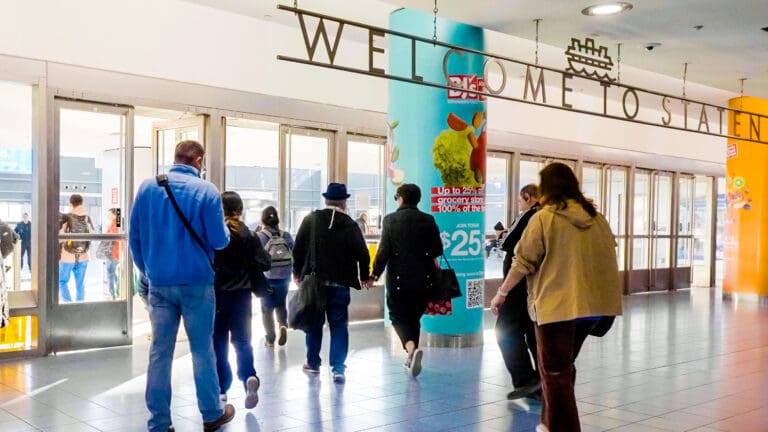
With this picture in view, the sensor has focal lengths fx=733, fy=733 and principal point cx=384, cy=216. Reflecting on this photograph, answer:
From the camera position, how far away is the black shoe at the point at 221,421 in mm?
4123

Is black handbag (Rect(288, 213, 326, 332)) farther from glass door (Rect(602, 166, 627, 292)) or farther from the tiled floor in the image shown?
glass door (Rect(602, 166, 627, 292))

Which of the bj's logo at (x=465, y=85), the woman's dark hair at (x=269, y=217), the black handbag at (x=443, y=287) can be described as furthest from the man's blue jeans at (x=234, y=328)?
the bj's logo at (x=465, y=85)

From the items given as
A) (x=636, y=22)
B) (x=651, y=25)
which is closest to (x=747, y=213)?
(x=651, y=25)

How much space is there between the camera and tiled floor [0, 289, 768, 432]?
4547 mm

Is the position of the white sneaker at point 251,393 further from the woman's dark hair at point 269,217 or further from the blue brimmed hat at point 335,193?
the woman's dark hair at point 269,217

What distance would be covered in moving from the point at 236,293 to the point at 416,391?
161cm

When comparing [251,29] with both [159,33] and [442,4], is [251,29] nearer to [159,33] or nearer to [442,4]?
[159,33]

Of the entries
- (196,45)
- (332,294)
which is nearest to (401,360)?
(332,294)

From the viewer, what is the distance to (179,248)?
3.87 m

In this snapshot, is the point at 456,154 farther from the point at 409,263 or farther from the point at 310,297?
the point at 310,297

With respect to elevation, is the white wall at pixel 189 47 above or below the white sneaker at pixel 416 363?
above

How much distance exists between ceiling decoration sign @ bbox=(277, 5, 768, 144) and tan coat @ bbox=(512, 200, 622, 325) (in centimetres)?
210

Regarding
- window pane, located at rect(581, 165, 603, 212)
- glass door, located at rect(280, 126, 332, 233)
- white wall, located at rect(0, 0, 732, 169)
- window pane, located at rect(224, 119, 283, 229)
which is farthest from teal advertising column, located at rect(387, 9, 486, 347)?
window pane, located at rect(581, 165, 603, 212)

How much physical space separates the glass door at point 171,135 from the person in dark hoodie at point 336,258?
2866mm
